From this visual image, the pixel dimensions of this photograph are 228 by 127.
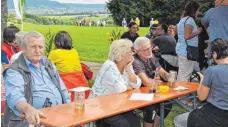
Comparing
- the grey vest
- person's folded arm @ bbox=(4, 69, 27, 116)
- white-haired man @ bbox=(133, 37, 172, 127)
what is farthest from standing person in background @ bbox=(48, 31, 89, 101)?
person's folded arm @ bbox=(4, 69, 27, 116)

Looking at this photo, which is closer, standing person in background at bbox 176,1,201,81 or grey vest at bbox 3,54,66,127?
grey vest at bbox 3,54,66,127

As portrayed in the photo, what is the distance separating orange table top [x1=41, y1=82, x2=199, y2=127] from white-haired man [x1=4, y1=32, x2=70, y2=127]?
0.15 meters

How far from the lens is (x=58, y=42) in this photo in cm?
471

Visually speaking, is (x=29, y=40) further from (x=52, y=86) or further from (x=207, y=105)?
(x=207, y=105)

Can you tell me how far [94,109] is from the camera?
301cm

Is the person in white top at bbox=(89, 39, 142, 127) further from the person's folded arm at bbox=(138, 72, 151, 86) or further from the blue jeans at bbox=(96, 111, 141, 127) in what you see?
the person's folded arm at bbox=(138, 72, 151, 86)

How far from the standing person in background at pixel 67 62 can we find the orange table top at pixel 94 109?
1124mm

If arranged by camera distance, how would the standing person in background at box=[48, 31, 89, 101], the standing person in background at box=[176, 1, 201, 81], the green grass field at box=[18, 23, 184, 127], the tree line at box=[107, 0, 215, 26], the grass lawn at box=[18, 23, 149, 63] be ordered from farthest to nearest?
the tree line at box=[107, 0, 215, 26] → the grass lawn at box=[18, 23, 149, 63] → the green grass field at box=[18, 23, 184, 127] → the standing person in background at box=[176, 1, 201, 81] → the standing person in background at box=[48, 31, 89, 101]

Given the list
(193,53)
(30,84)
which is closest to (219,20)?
(193,53)

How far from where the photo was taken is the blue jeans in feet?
11.3

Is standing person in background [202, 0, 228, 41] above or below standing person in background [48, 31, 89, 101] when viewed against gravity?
above

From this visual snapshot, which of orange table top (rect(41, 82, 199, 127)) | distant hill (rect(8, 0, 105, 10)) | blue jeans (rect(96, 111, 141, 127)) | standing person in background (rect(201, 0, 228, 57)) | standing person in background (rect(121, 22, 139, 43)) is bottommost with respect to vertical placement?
blue jeans (rect(96, 111, 141, 127))

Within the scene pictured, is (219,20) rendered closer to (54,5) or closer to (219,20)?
(219,20)

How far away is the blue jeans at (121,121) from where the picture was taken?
344 centimetres
